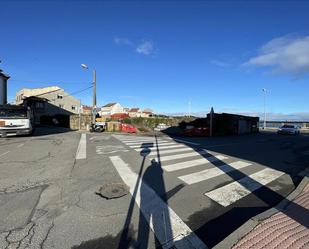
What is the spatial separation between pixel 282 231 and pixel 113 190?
Result: 3713mm

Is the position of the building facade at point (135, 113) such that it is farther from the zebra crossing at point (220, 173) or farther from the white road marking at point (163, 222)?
the white road marking at point (163, 222)

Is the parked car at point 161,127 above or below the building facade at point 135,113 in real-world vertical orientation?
below

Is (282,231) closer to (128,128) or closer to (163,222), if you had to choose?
(163,222)

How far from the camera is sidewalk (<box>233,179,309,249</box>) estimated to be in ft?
12.4

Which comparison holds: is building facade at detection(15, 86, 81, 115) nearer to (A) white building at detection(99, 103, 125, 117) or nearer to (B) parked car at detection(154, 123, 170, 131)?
(B) parked car at detection(154, 123, 170, 131)

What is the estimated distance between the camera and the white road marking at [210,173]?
7.50m

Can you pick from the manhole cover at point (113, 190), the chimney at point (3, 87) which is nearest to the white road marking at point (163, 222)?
the manhole cover at point (113, 190)

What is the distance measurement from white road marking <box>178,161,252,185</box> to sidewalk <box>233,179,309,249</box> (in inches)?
104

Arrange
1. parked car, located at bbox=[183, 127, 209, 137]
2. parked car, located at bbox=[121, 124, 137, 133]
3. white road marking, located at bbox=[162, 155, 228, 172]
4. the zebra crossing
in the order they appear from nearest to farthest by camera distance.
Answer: the zebra crossing, white road marking, located at bbox=[162, 155, 228, 172], parked car, located at bbox=[183, 127, 209, 137], parked car, located at bbox=[121, 124, 137, 133]

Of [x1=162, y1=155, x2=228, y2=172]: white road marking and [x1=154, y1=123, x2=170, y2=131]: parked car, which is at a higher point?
[x1=154, y1=123, x2=170, y2=131]: parked car

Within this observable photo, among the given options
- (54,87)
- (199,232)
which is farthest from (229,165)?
(54,87)

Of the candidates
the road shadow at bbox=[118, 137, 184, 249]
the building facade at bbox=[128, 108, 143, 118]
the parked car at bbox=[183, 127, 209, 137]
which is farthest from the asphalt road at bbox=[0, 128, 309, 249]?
the building facade at bbox=[128, 108, 143, 118]

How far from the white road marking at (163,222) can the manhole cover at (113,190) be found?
17cm

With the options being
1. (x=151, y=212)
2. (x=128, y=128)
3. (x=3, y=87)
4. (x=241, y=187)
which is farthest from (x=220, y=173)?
(x=3, y=87)
